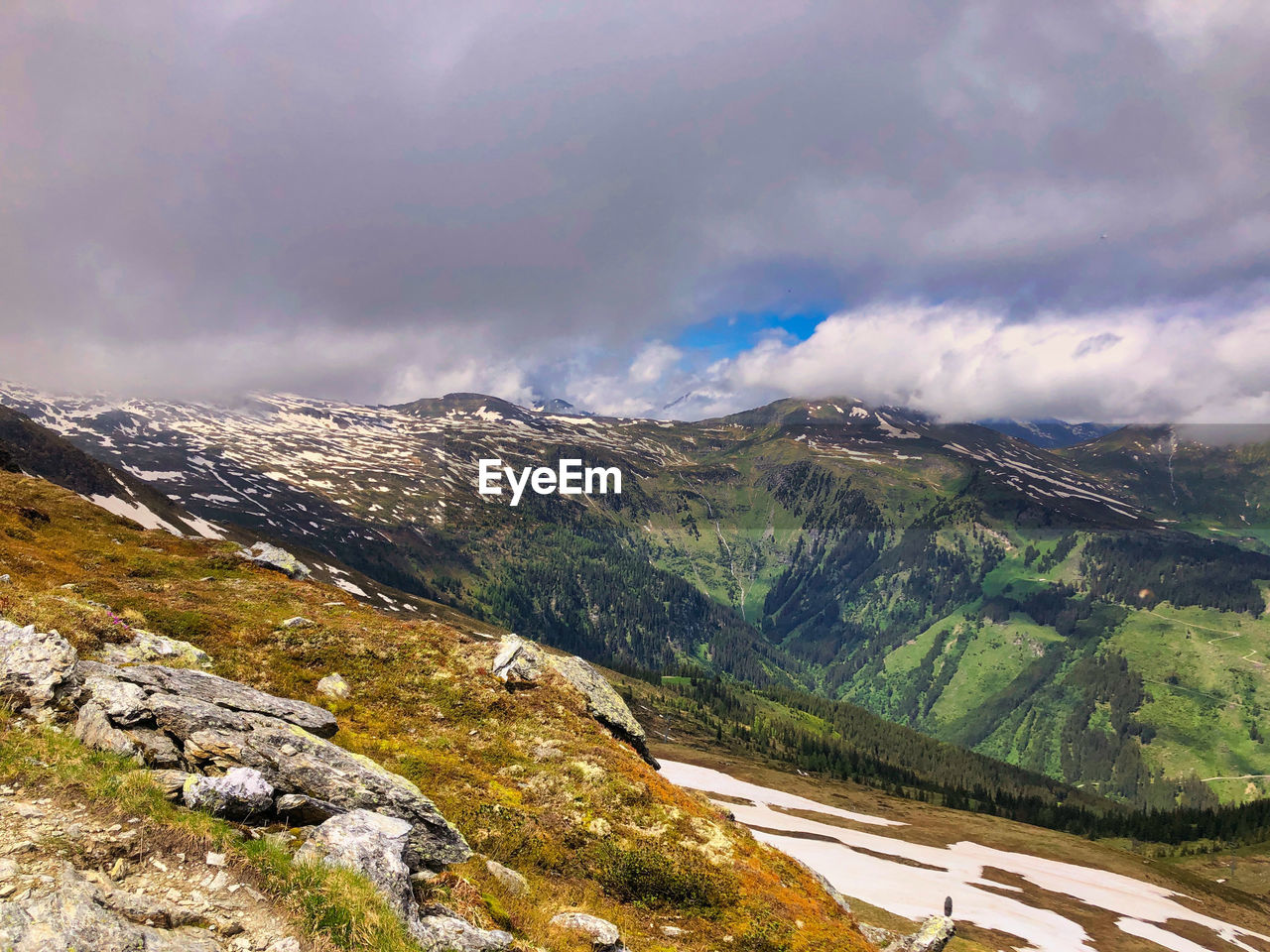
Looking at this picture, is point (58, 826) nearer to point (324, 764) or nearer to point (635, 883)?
point (324, 764)

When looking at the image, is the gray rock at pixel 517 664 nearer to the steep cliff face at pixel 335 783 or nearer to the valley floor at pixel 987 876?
the steep cliff face at pixel 335 783

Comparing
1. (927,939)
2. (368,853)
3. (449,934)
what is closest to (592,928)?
(449,934)

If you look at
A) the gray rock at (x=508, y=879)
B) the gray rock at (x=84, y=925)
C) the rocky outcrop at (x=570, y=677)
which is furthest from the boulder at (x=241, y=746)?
the rocky outcrop at (x=570, y=677)

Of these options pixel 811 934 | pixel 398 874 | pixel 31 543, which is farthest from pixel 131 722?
pixel 31 543

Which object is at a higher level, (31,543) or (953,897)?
(31,543)

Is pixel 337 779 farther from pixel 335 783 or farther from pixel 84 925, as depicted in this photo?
pixel 84 925

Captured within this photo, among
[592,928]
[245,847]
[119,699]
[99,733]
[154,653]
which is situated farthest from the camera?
[154,653]
